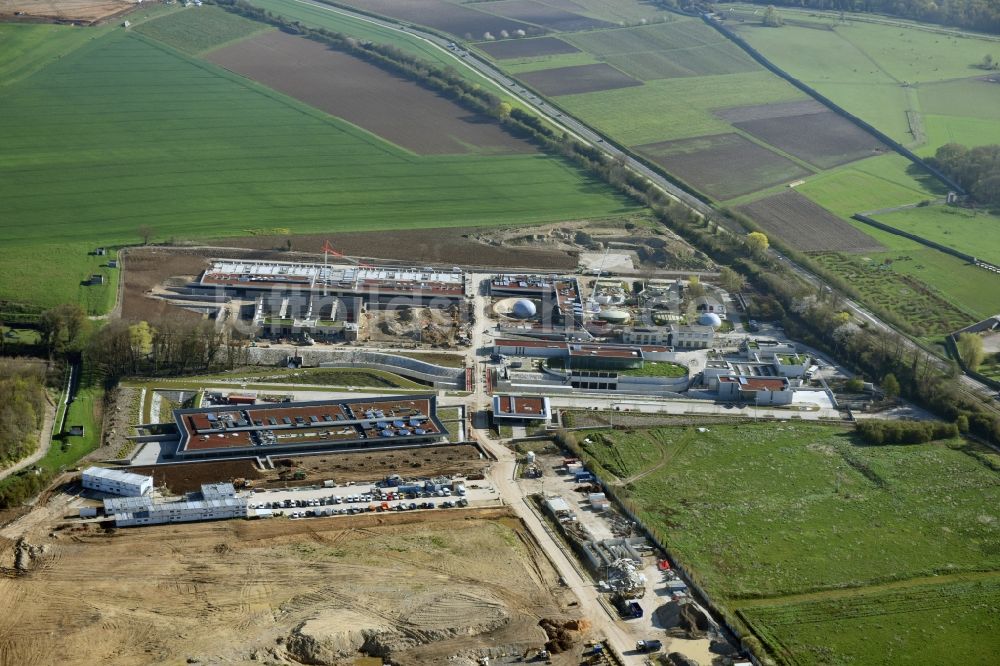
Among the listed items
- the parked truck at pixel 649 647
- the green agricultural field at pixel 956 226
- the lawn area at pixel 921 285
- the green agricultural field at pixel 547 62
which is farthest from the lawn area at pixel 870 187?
the parked truck at pixel 649 647

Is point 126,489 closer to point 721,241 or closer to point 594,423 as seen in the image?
point 594,423

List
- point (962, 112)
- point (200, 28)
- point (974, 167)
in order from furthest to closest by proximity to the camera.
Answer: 1. point (200, 28)
2. point (962, 112)
3. point (974, 167)

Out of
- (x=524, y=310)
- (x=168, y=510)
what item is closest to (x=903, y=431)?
(x=524, y=310)

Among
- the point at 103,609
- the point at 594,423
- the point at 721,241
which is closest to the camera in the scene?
the point at 103,609

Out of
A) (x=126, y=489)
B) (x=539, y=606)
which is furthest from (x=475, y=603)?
(x=126, y=489)

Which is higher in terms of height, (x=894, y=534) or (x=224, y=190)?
(x=224, y=190)

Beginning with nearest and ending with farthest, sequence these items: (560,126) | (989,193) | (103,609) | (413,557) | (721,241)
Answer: (103,609), (413,557), (721,241), (989,193), (560,126)

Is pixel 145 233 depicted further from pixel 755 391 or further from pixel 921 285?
pixel 921 285
